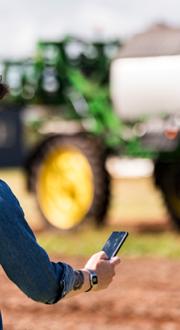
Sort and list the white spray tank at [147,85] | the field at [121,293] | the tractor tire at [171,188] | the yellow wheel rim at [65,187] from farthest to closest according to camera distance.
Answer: the tractor tire at [171,188], the yellow wheel rim at [65,187], the white spray tank at [147,85], the field at [121,293]

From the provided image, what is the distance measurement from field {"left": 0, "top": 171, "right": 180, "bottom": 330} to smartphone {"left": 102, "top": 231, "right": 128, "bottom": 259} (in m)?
4.29

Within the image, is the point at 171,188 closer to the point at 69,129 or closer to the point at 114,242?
the point at 69,129

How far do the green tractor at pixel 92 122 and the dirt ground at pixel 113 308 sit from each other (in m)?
3.63

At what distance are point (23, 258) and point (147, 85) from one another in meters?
10.6

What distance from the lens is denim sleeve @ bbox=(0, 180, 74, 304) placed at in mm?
3299

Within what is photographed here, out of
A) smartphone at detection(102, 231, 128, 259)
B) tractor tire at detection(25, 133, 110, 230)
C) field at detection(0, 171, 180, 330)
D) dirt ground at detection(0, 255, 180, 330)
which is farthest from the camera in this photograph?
tractor tire at detection(25, 133, 110, 230)

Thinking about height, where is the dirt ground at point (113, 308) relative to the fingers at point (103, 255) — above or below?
below

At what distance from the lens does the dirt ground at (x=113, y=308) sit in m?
8.08

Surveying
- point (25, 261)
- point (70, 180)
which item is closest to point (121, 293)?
point (70, 180)

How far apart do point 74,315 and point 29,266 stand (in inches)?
210

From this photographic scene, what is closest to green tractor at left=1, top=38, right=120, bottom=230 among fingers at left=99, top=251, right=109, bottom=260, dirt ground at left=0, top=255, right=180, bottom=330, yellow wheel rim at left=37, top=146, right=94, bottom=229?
yellow wheel rim at left=37, top=146, right=94, bottom=229

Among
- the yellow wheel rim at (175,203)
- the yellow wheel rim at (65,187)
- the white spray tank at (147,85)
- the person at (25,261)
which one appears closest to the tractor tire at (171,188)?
the yellow wheel rim at (175,203)

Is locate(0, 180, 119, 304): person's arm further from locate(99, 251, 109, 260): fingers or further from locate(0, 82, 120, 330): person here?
locate(99, 251, 109, 260): fingers

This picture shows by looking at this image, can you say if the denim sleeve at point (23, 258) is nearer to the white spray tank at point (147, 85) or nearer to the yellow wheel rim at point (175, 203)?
the white spray tank at point (147, 85)
